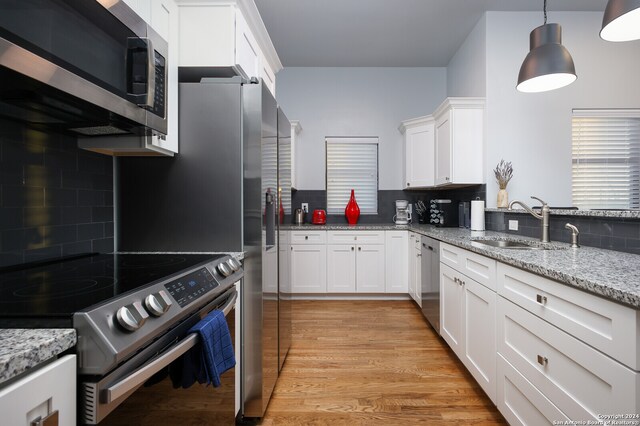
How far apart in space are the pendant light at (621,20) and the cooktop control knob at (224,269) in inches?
78.3

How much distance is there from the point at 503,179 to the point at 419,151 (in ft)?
3.65

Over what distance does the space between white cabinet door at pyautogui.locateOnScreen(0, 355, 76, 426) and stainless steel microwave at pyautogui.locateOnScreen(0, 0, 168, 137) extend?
24.6 inches

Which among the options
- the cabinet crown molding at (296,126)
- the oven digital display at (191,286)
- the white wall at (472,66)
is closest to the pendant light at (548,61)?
the white wall at (472,66)

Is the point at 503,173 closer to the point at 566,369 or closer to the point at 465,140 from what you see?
the point at 465,140

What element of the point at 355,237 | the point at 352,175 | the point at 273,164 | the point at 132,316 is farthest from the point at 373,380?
the point at 352,175

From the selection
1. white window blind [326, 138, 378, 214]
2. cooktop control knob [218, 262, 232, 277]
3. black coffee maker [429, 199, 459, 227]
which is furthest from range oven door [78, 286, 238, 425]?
white window blind [326, 138, 378, 214]

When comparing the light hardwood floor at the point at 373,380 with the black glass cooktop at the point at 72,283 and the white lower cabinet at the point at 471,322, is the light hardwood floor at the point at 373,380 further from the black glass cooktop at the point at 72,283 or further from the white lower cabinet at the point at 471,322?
the black glass cooktop at the point at 72,283

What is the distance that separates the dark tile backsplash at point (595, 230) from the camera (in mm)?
1645

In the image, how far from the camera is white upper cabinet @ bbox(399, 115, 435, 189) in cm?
381

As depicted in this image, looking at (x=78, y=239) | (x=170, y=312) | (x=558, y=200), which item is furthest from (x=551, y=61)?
(x=78, y=239)

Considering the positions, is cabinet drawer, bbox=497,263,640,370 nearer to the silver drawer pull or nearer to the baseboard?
the silver drawer pull

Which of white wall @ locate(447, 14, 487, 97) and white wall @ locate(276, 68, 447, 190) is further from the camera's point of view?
white wall @ locate(276, 68, 447, 190)

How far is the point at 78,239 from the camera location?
1.46 m

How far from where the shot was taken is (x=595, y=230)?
1879mm
